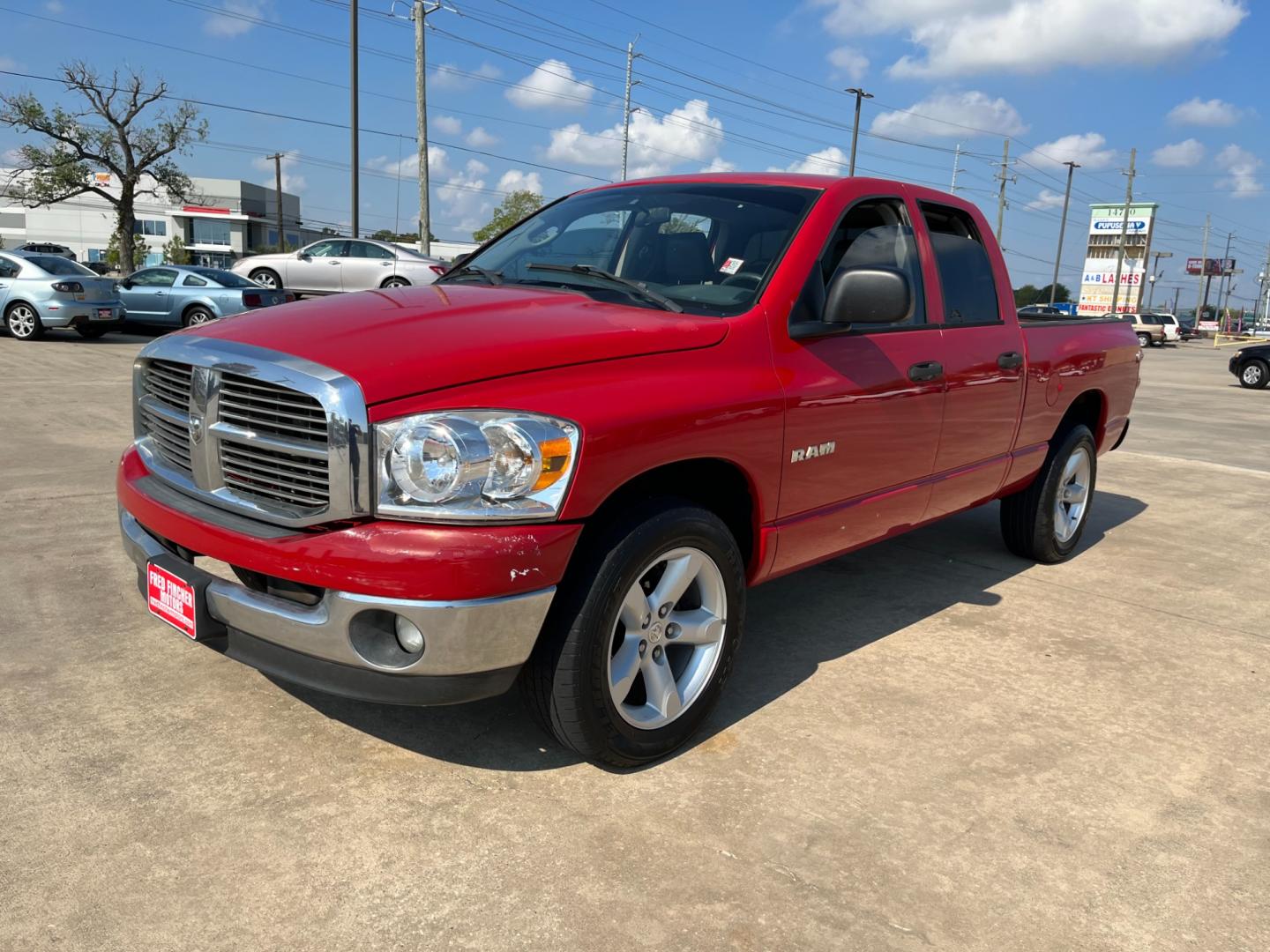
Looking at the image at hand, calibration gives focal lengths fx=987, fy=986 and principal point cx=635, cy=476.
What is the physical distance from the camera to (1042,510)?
17.4 ft

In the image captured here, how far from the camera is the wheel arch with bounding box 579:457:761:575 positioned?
9.25 ft

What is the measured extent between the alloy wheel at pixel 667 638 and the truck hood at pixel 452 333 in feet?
2.17

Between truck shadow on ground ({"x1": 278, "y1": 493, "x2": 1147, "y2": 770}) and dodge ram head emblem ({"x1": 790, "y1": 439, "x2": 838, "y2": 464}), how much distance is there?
88 centimetres

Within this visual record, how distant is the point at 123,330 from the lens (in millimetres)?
19906

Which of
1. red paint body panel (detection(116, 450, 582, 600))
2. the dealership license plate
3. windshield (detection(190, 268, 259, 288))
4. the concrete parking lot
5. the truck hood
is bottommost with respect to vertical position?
the concrete parking lot

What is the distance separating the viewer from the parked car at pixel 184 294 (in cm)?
1756

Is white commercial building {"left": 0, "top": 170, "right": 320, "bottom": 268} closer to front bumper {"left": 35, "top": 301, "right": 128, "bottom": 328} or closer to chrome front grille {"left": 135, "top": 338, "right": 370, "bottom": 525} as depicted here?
front bumper {"left": 35, "top": 301, "right": 128, "bottom": 328}

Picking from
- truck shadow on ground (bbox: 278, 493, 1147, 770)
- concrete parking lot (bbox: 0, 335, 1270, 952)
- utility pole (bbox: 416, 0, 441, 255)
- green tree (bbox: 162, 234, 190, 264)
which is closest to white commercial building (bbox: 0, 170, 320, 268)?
green tree (bbox: 162, 234, 190, 264)

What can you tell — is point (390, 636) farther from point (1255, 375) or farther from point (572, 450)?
point (1255, 375)

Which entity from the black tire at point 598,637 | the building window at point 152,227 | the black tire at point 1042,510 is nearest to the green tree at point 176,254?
the building window at point 152,227

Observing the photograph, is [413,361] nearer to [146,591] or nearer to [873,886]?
[146,591]

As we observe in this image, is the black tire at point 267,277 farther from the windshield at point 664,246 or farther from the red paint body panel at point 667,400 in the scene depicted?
the red paint body panel at point 667,400

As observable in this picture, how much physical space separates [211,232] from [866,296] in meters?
96.5

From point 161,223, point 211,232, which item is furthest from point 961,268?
point 161,223
